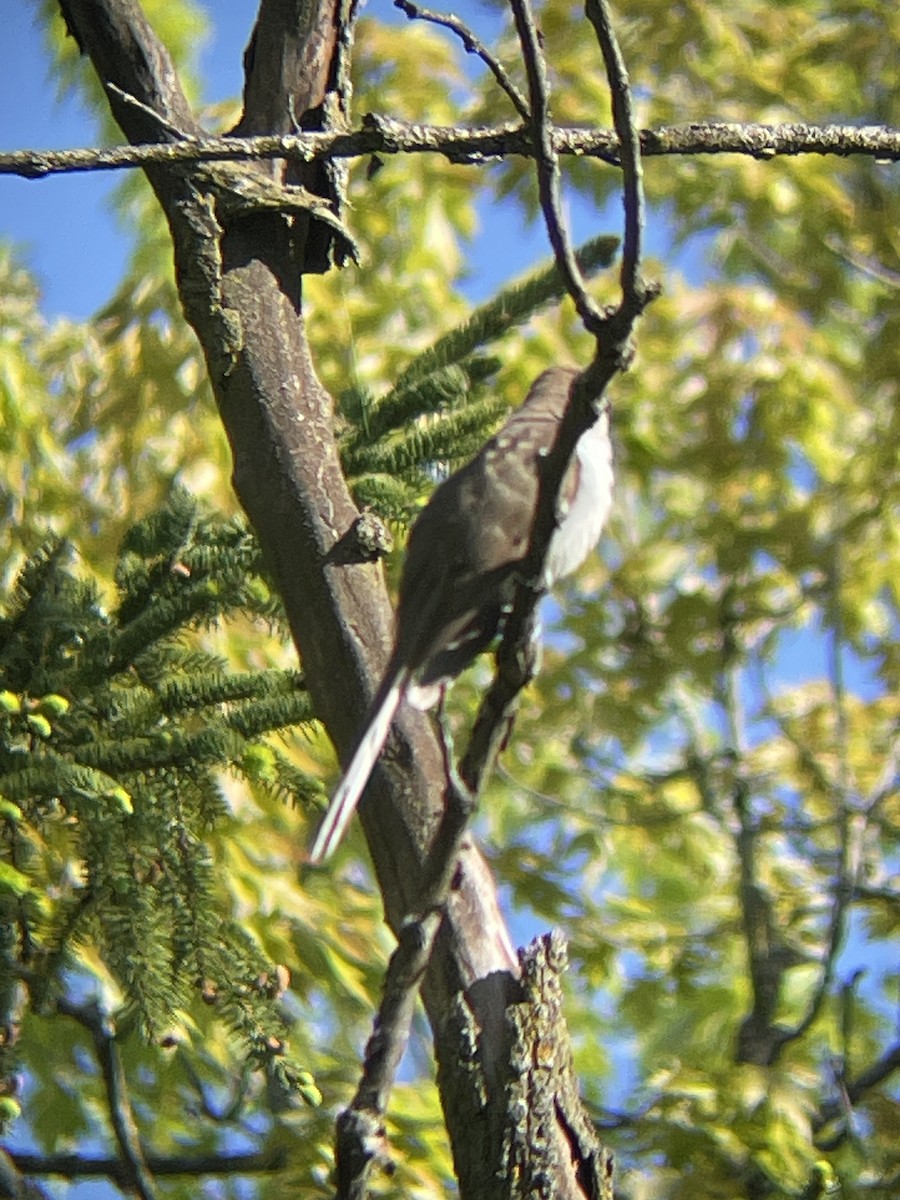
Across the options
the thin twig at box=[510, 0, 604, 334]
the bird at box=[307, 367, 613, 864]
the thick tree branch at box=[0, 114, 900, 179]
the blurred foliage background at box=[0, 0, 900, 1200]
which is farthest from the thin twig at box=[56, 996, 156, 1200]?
the thin twig at box=[510, 0, 604, 334]

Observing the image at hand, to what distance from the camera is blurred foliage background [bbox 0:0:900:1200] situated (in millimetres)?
2492

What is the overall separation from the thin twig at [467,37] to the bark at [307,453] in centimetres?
39

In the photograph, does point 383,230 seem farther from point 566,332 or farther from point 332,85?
point 332,85

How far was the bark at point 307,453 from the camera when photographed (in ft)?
7.27

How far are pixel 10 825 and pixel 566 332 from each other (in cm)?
394

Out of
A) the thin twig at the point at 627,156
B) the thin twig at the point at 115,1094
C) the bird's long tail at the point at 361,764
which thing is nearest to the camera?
the thin twig at the point at 627,156

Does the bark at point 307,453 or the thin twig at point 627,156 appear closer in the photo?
the thin twig at point 627,156

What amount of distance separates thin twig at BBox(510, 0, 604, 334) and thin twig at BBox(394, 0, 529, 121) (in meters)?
0.32

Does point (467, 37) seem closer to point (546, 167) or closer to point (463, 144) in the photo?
point (463, 144)

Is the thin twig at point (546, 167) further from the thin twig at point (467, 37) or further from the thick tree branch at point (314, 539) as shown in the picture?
the thick tree branch at point (314, 539)

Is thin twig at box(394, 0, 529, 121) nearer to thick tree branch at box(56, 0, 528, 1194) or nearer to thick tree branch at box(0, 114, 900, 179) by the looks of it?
thick tree branch at box(0, 114, 900, 179)

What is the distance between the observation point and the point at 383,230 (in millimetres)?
5984

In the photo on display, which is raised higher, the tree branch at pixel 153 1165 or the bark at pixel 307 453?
the bark at pixel 307 453

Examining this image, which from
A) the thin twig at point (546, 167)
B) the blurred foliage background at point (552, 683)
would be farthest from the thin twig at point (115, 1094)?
the thin twig at point (546, 167)
